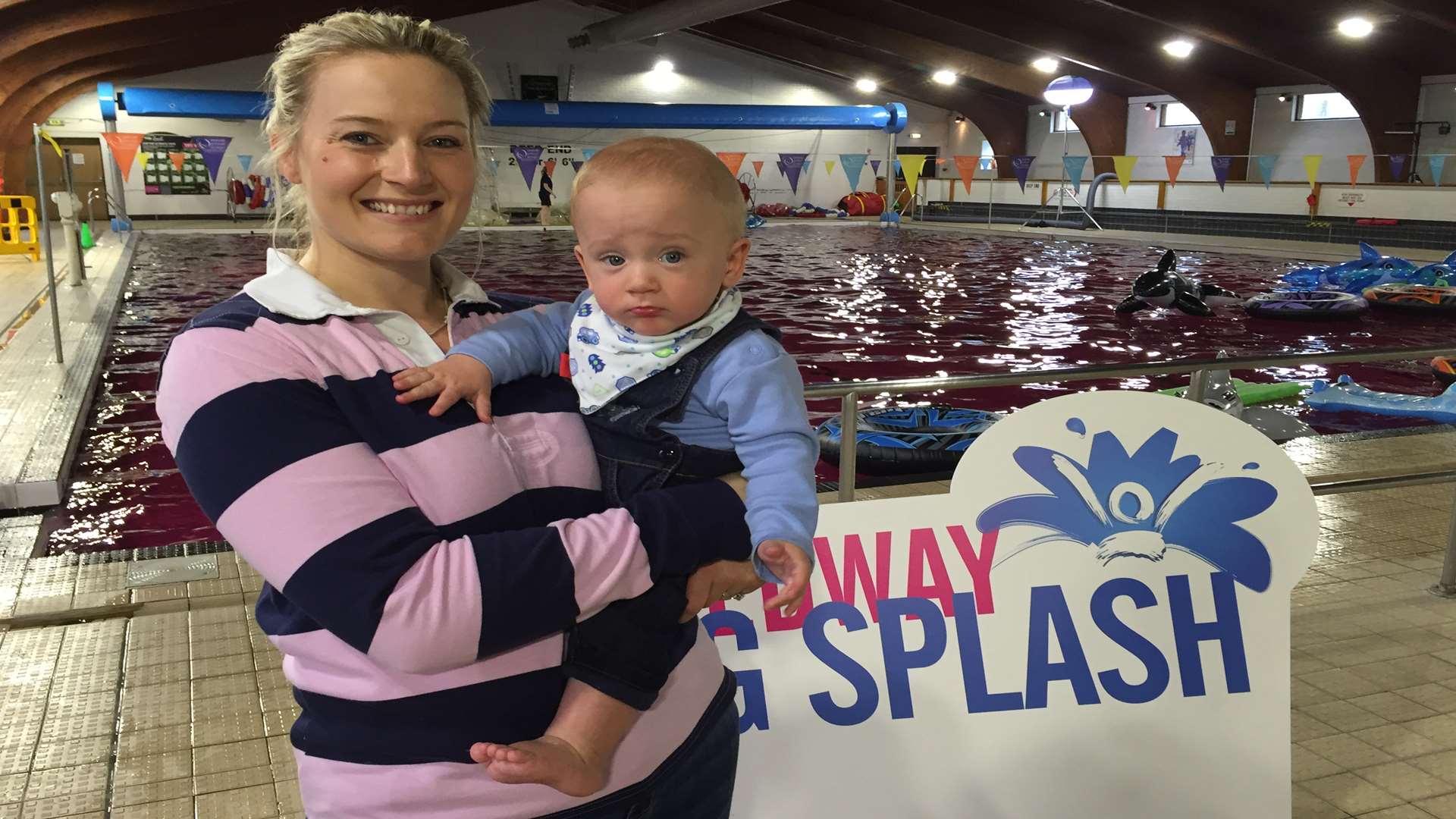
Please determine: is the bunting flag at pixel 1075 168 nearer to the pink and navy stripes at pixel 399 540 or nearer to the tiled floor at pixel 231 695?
the tiled floor at pixel 231 695

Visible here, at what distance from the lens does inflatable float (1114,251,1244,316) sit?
10.9 meters

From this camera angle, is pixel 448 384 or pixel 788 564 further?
pixel 788 564

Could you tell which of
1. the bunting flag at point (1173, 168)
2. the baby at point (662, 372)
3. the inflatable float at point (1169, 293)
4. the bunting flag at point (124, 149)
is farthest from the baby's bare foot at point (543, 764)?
the bunting flag at point (1173, 168)

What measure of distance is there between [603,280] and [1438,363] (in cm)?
846

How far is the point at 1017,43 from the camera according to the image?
22.0 m

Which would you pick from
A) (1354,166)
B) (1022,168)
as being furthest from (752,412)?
(1022,168)

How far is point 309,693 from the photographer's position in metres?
1.07

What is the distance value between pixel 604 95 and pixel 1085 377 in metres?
27.2

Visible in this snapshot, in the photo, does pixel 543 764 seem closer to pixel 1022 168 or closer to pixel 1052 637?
pixel 1052 637

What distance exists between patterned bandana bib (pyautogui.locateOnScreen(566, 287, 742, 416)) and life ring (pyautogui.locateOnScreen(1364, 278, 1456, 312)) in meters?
11.4

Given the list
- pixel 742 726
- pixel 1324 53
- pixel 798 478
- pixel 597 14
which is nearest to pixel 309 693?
pixel 798 478

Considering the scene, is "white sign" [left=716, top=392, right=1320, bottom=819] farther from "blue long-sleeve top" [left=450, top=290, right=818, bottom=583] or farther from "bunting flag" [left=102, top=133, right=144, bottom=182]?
"bunting flag" [left=102, top=133, right=144, bottom=182]

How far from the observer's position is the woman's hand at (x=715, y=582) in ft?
3.79

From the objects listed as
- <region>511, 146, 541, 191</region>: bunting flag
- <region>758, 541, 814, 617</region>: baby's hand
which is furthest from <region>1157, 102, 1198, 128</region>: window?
<region>758, 541, 814, 617</region>: baby's hand
